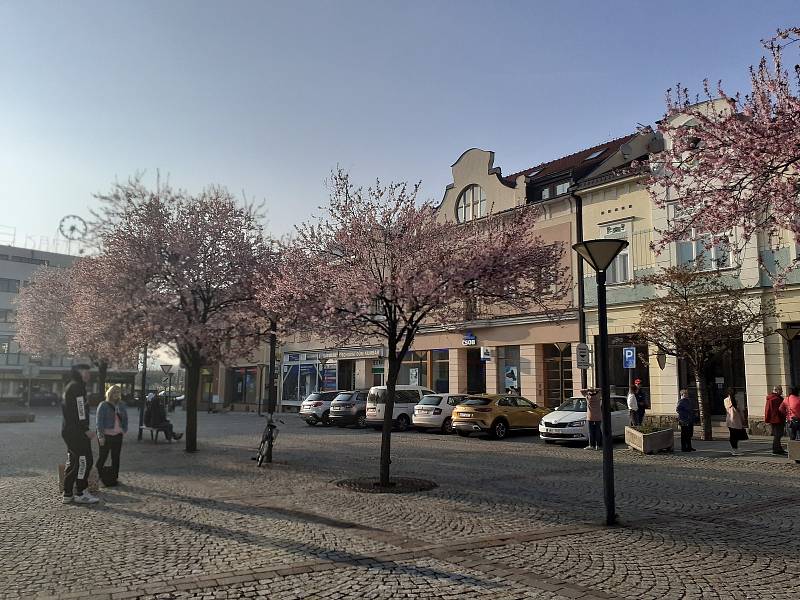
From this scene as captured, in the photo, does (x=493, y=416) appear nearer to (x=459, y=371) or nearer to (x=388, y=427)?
(x=388, y=427)

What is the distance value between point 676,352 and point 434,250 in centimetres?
1074

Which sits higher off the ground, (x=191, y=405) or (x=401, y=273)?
(x=401, y=273)

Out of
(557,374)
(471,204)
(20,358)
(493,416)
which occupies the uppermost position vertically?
(471,204)

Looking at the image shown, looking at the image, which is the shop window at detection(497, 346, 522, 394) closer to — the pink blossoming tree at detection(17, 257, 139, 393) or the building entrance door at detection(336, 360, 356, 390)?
the building entrance door at detection(336, 360, 356, 390)

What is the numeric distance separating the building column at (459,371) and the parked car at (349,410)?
234 inches

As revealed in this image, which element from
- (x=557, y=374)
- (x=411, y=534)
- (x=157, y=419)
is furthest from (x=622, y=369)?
(x=411, y=534)

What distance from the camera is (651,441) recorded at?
16562 millimetres

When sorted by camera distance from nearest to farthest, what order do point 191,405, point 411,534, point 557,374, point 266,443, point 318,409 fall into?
point 411,534
point 266,443
point 191,405
point 557,374
point 318,409

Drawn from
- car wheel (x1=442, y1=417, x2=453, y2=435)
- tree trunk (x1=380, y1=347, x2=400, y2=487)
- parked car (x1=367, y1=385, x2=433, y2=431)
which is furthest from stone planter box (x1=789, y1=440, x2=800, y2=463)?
parked car (x1=367, y1=385, x2=433, y2=431)

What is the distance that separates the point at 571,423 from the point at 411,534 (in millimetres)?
12268

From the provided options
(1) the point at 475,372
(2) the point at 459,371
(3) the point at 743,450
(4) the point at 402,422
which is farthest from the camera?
(2) the point at 459,371

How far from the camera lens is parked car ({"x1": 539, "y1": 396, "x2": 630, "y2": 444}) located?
18859 mm

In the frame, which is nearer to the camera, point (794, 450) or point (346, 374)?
point (794, 450)

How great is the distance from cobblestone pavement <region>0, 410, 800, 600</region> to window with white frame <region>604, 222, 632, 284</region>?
40.4ft
